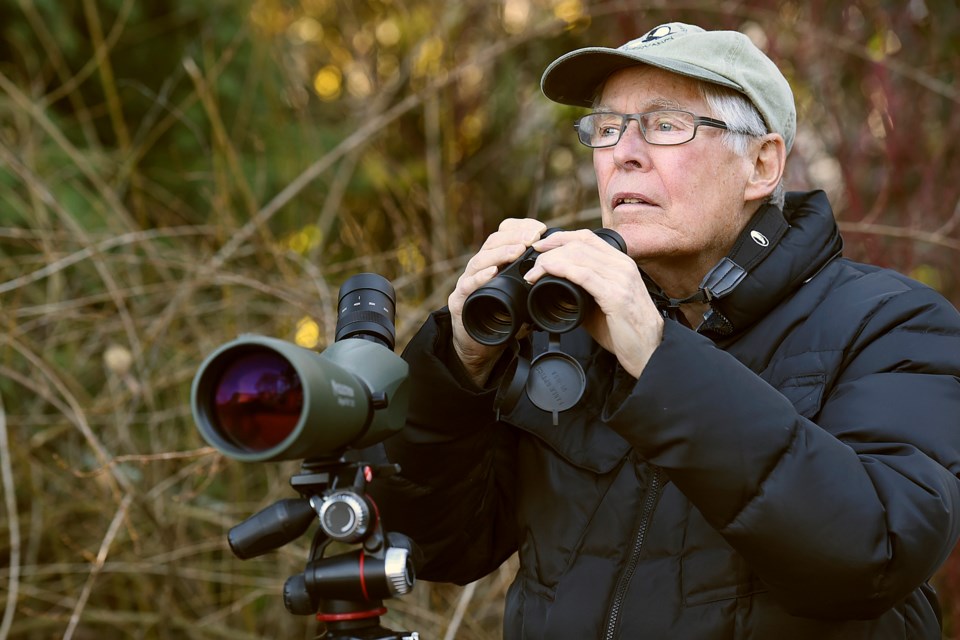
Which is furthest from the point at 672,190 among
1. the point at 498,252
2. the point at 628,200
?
the point at 498,252

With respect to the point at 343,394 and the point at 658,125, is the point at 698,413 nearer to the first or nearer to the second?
the point at 343,394

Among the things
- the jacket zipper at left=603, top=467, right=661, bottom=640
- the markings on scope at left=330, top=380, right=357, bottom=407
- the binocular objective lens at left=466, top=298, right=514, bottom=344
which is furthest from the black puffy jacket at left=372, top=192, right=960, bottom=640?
the markings on scope at left=330, top=380, right=357, bottom=407

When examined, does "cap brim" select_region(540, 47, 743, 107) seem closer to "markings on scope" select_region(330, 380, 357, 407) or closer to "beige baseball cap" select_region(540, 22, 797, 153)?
"beige baseball cap" select_region(540, 22, 797, 153)

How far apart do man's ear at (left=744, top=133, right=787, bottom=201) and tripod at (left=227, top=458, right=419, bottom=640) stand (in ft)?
3.76

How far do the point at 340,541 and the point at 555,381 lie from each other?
49 centimetres

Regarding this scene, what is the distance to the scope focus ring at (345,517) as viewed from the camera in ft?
5.09

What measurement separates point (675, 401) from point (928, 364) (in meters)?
0.50

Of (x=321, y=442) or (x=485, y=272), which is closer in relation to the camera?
(x=321, y=442)

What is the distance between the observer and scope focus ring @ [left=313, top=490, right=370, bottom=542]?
1553 mm

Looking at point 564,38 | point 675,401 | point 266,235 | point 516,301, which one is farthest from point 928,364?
point 564,38

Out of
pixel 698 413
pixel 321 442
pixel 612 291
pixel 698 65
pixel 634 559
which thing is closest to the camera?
pixel 321 442

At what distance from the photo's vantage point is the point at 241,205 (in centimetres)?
511

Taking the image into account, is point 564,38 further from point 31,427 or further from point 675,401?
point 675,401

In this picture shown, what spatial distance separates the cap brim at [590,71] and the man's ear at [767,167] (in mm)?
166
